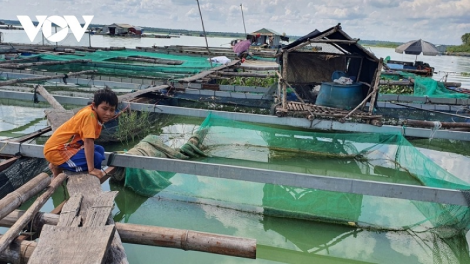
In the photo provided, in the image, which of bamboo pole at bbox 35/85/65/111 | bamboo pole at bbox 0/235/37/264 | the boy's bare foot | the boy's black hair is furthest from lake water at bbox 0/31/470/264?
bamboo pole at bbox 35/85/65/111

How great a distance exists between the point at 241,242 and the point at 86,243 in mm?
899

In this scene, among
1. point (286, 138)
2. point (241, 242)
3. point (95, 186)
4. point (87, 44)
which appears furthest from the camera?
point (87, 44)

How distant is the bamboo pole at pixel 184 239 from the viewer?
A: 84.9 inches

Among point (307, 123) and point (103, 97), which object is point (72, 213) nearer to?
point (103, 97)

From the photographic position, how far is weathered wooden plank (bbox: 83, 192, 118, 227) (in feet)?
7.24

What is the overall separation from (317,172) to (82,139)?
3595mm

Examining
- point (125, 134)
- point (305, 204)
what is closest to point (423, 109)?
point (305, 204)

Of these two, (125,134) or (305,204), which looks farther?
(125,134)

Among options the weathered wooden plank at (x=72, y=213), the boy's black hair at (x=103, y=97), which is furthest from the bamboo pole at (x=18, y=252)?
the boy's black hair at (x=103, y=97)

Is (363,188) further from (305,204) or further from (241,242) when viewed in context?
(241,242)

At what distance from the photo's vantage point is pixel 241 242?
2.16 m

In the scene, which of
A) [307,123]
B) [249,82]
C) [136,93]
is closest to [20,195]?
[307,123]

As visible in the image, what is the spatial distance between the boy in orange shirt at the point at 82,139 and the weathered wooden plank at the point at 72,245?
98cm

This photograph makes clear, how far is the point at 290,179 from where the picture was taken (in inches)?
136
